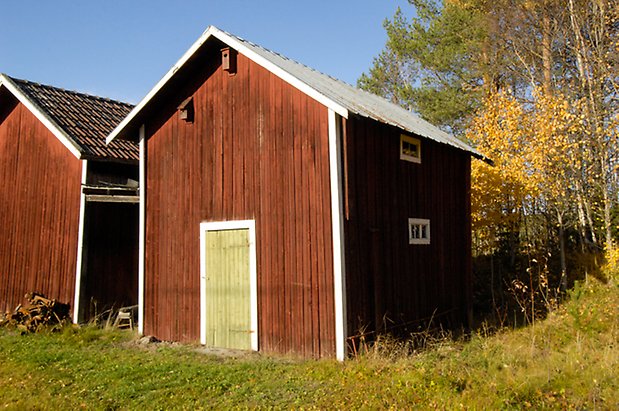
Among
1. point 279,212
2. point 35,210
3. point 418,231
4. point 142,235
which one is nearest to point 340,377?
point 279,212

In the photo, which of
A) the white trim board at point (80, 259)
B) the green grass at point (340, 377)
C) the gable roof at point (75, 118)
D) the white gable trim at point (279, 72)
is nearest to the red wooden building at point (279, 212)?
the white gable trim at point (279, 72)

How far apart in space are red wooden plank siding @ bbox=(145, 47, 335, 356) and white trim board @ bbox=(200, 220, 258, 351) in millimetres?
116

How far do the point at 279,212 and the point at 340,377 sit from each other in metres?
3.21

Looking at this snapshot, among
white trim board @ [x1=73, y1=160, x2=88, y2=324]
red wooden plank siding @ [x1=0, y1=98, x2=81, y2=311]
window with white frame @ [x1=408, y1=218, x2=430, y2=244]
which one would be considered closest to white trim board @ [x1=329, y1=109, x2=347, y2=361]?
window with white frame @ [x1=408, y1=218, x2=430, y2=244]

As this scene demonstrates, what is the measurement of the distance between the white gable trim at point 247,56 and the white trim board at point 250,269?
2621 millimetres

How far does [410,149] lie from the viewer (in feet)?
37.0

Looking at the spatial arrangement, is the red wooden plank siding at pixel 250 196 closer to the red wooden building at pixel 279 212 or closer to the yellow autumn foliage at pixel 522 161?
the red wooden building at pixel 279 212

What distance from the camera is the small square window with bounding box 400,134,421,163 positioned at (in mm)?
10992

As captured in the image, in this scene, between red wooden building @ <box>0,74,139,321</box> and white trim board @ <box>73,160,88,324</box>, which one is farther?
red wooden building @ <box>0,74,139,321</box>

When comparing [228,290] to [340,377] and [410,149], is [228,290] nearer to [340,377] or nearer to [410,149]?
[340,377]

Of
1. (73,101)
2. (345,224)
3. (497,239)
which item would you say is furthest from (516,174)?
(73,101)

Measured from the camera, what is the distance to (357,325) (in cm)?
899

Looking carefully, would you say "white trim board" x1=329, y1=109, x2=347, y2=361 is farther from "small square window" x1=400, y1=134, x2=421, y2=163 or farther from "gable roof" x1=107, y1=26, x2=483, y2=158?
"small square window" x1=400, y1=134, x2=421, y2=163

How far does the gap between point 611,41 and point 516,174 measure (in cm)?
560
